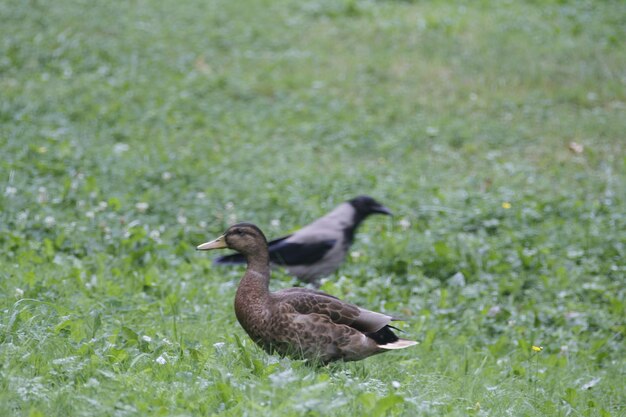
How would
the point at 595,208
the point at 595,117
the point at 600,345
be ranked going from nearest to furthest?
the point at 600,345, the point at 595,208, the point at 595,117

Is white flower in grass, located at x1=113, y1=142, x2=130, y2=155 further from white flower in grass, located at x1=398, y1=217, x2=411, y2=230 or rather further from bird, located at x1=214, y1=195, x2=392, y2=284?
white flower in grass, located at x1=398, y1=217, x2=411, y2=230

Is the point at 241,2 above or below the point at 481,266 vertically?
above

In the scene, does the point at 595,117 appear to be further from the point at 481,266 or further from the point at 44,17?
the point at 44,17

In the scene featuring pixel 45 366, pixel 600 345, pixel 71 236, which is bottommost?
pixel 600 345

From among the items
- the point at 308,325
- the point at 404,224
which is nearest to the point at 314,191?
the point at 404,224

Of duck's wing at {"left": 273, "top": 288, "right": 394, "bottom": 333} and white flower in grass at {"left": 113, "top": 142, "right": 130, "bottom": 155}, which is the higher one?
duck's wing at {"left": 273, "top": 288, "right": 394, "bottom": 333}

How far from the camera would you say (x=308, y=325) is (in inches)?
203

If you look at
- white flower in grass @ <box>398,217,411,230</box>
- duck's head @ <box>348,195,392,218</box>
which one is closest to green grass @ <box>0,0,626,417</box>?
white flower in grass @ <box>398,217,411,230</box>

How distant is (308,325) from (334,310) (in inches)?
9.1

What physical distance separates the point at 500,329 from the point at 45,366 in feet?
12.9

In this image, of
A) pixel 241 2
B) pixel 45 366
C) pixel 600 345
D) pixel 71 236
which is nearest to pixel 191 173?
pixel 71 236

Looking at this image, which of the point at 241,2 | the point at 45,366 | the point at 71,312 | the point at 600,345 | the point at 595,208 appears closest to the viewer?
the point at 45,366

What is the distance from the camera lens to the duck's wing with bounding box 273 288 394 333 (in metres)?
5.25

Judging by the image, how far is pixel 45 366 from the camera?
14.4 feet
